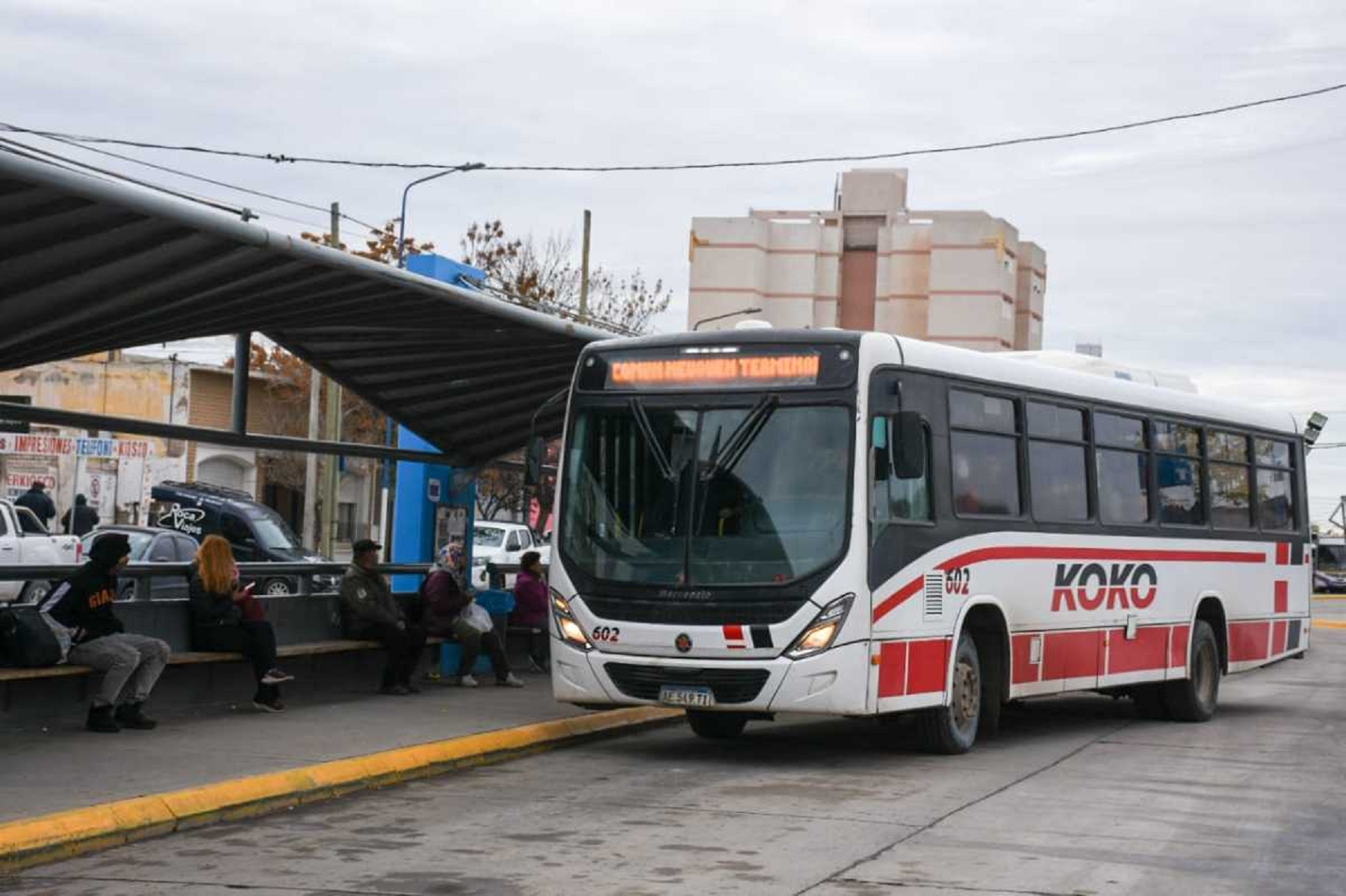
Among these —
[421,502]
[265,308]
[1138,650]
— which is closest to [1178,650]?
[1138,650]

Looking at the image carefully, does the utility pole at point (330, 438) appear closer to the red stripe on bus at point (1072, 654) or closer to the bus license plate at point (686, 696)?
the red stripe on bus at point (1072, 654)

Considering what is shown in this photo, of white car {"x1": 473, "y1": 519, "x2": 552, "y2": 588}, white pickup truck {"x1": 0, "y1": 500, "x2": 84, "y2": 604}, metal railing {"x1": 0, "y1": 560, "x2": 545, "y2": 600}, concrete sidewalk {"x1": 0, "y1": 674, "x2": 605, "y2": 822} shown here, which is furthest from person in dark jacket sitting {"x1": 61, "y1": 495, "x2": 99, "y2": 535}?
concrete sidewalk {"x1": 0, "y1": 674, "x2": 605, "y2": 822}

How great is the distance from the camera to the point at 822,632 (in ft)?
40.7

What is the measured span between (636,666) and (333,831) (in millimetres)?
3448

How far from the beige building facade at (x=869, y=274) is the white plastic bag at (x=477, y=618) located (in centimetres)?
3748

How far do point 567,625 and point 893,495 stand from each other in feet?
8.02

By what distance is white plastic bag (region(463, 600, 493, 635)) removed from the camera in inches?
693

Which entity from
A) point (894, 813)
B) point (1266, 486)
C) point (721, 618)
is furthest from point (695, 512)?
point (1266, 486)

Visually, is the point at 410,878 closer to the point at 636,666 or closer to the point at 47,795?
the point at 47,795

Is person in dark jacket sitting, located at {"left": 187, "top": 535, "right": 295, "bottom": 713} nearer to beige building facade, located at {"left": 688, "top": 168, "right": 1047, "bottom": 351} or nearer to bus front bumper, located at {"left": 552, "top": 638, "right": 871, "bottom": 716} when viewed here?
bus front bumper, located at {"left": 552, "top": 638, "right": 871, "bottom": 716}

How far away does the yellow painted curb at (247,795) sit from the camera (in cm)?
891

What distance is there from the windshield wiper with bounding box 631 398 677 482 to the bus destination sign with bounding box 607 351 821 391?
177 millimetres

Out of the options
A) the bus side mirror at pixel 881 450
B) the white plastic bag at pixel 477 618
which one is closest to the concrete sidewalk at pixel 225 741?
the white plastic bag at pixel 477 618

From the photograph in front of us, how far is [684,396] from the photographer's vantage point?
13344mm
